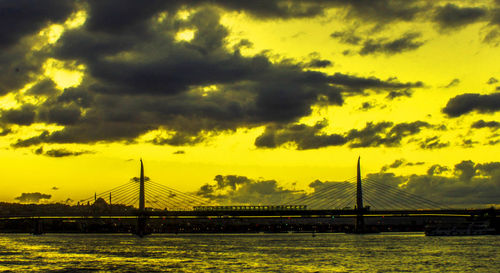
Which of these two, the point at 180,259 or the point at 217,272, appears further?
the point at 180,259

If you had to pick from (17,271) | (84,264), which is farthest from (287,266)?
(17,271)

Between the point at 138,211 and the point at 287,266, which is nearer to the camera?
the point at 287,266

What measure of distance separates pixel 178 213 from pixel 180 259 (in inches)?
3449

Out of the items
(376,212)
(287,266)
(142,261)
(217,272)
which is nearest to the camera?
(217,272)

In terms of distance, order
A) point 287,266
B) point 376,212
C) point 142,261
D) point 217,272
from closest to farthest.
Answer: point 217,272, point 287,266, point 142,261, point 376,212

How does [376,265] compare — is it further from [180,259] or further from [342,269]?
[180,259]

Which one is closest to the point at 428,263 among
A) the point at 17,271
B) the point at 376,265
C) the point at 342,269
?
the point at 376,265

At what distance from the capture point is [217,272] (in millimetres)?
79938

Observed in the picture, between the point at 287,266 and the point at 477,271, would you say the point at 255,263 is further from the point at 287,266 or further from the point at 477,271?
the point at 477,271

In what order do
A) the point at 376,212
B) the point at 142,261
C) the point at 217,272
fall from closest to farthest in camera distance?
1. the point at 217,272
2. the point at 142,261
3. the point at 376,212

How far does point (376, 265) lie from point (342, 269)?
721 centimetres

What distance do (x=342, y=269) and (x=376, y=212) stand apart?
340 feet

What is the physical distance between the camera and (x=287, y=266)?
285 feet

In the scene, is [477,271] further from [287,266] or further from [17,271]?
[17,271]
